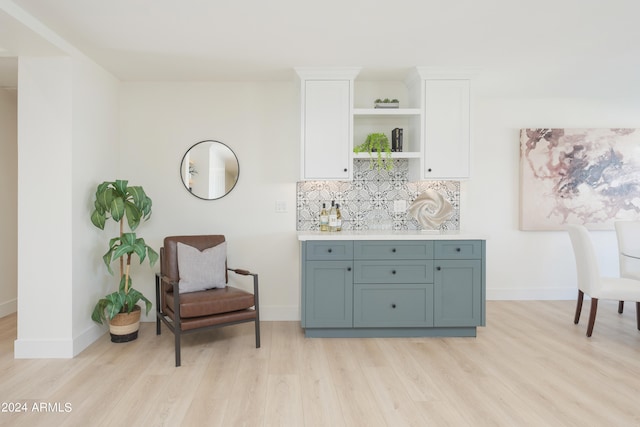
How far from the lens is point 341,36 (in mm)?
2904

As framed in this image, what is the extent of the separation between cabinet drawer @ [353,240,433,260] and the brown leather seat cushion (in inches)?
39.8

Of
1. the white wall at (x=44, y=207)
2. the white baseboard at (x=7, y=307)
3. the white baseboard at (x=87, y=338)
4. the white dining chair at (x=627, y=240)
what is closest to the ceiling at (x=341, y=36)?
the white wall at (x=44, y=207)

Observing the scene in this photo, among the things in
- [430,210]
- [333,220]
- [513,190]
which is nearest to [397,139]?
[430,210]

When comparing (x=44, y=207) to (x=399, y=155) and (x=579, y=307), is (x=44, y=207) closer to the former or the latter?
(x=399, y=155)

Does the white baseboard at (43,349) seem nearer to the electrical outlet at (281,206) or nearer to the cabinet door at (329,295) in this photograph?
the cabinet door at (329,295)

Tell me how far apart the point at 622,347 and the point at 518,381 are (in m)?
1.27

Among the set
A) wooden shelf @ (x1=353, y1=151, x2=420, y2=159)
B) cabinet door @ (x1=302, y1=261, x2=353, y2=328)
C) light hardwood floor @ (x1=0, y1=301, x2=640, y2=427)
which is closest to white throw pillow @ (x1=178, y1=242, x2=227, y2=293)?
light hardwood floor @ (x1=0, y1=301, x2=640, y2=427)

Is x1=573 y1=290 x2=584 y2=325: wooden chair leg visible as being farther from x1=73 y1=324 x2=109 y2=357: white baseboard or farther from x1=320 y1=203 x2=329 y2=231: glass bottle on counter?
x1=73 y1=324 x2=109 y2=357: white baseboard

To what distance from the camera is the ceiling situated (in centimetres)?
248

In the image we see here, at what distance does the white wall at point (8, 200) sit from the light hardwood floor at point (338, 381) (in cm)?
73

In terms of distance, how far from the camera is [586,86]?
4109mm

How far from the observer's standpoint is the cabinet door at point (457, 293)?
342 cm

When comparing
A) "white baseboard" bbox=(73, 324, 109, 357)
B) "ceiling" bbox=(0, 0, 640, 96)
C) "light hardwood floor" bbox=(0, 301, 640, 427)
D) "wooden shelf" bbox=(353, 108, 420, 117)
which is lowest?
"light hardwood floor" bbox=(0, 301, 640, 427)

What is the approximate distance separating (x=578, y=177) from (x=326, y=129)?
10.2ft
